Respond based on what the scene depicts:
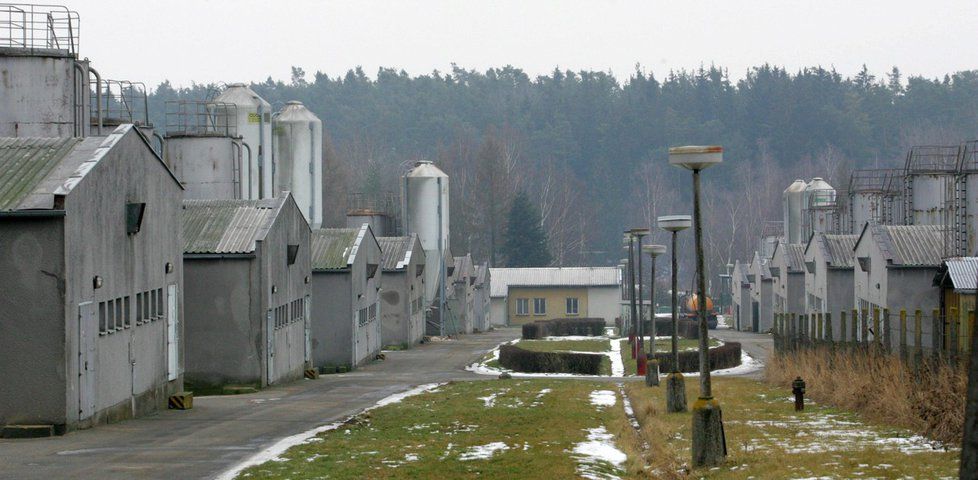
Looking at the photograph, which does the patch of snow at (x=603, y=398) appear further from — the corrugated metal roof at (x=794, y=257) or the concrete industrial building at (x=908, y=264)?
the corrugated metal roof at (x=794, y=257)

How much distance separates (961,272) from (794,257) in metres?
36.0

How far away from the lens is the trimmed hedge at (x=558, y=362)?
143ft

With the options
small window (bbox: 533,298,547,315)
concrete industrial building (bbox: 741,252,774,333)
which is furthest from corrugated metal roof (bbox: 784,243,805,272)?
small window (bbox: 533,298,547,315)

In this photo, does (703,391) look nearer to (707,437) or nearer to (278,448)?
(707,437)

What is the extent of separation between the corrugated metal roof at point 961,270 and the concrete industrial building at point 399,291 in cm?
2891

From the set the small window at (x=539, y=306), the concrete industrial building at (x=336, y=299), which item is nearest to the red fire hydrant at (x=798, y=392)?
the concrete industrial building at (x=336, y=299)

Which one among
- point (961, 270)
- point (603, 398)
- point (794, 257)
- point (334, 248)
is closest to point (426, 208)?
point (794, 257)

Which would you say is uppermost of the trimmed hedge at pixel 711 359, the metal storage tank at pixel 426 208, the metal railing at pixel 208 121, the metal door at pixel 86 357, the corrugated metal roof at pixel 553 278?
the metal railing at pixel 208 121

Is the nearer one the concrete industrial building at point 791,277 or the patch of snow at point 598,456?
the patch of snow at point 598,456

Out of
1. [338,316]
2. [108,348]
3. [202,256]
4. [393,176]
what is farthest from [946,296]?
[393,176]

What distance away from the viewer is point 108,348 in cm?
2233

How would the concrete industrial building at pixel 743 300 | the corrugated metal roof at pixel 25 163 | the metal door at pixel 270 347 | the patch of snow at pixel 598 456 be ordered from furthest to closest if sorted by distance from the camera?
the concrete industrial building at pixel 743 300 < the metal door at pixel 270 347 < the corrugated metal roof at pixel 25 163 < the patch of snow at pixel 598 456

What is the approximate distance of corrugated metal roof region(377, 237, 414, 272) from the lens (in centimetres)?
6100

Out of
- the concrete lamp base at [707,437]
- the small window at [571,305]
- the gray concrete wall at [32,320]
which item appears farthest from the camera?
the small window at [571,305]
